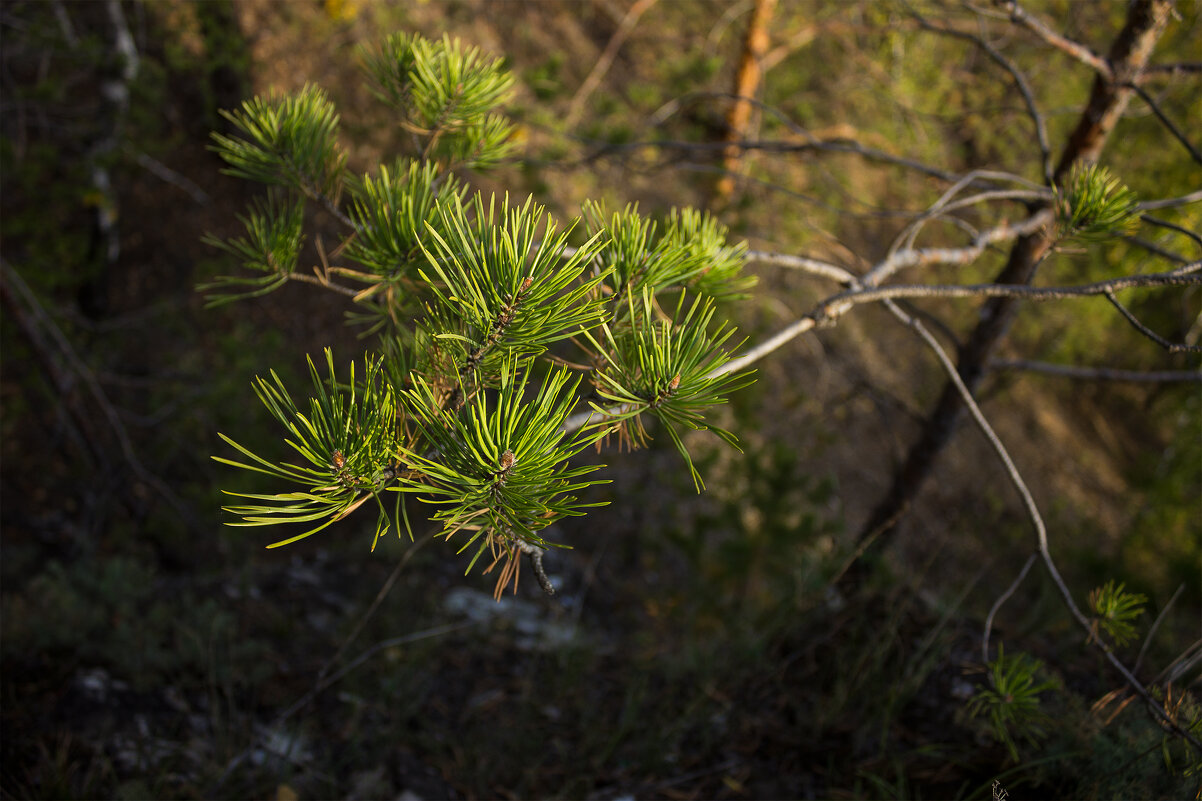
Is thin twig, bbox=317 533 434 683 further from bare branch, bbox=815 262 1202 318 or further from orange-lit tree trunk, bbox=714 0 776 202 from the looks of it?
orange-lit tree trunk, bbox=714 0 776 202

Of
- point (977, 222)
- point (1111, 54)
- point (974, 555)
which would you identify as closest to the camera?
point (1111, 54)

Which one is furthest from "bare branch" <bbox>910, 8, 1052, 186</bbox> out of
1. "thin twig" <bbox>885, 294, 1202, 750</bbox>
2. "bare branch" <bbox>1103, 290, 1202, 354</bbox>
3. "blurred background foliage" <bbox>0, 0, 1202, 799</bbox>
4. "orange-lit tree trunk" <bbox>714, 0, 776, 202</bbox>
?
"orange-lit tree trunk" <bbox>714, 0, 776, 202</bbox>

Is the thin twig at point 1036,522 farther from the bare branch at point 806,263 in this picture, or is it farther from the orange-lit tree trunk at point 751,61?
the orange-lit tree trunk at point 751,61

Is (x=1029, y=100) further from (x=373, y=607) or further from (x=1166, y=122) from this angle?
(x=373, y=607)

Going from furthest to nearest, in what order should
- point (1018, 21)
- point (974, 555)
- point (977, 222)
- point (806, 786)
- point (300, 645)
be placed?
point (977, 222) < point (974, 555) < point (300, 645) < point (806, 786) < point (1018, 21)

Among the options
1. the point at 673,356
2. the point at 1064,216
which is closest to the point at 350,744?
the point at 673,356

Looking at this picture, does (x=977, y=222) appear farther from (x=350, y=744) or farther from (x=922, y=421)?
(x=350, y=744)

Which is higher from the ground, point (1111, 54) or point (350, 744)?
point (1111, 54)

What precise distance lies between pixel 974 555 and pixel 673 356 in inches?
264

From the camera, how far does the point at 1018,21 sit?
67.4 inches

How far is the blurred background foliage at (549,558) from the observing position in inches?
76.0

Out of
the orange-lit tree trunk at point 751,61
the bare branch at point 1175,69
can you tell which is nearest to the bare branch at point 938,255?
the bare branch at point 1175,69

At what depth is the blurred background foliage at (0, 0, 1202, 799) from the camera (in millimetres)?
1932

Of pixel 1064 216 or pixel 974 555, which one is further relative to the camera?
pixel 974 555
